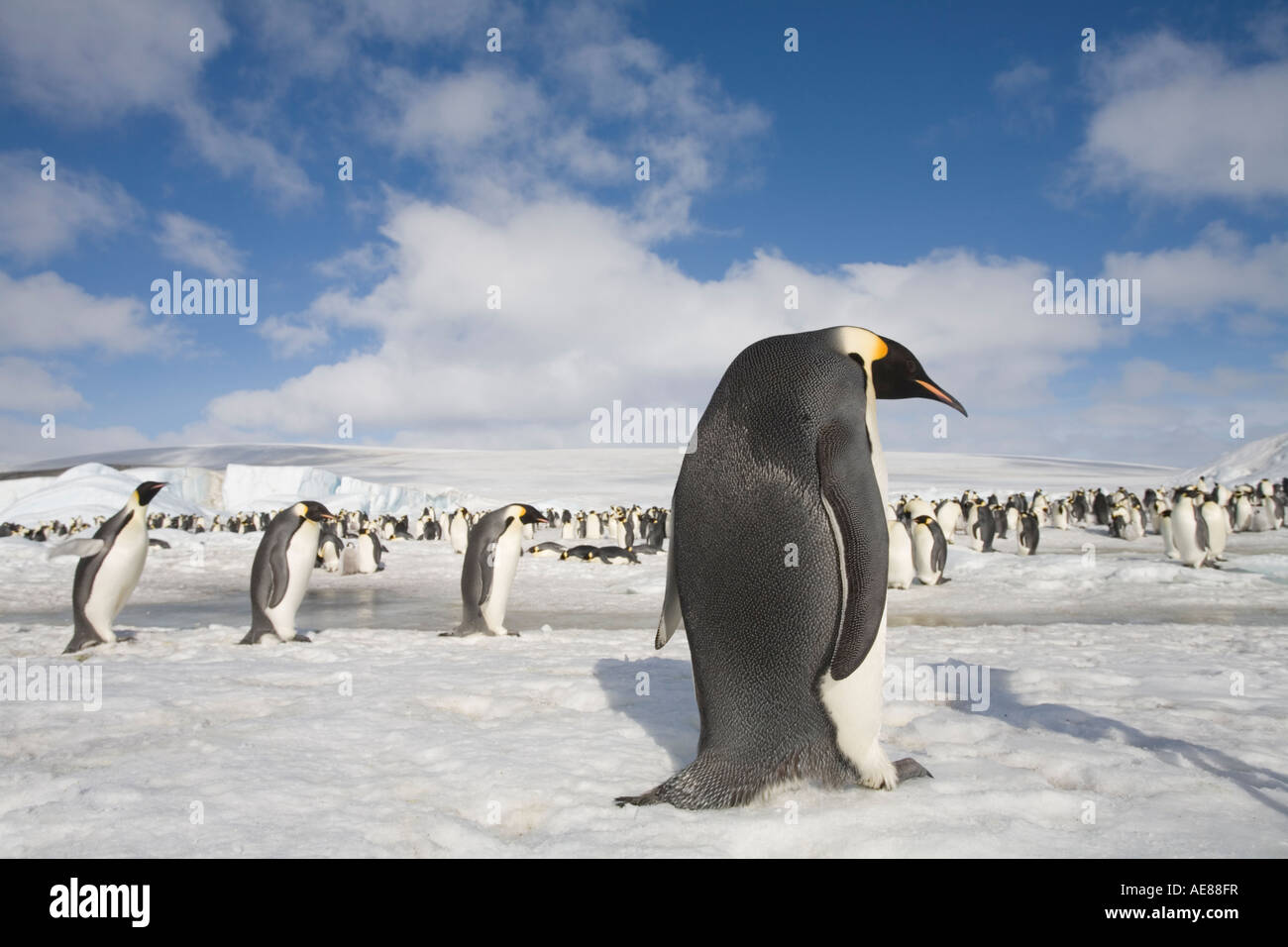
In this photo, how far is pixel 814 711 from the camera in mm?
2342

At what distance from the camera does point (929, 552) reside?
11375 mm

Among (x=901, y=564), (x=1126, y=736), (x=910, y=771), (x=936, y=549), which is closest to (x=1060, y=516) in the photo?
(x=936, y=549)

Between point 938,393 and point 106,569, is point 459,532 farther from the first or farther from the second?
point 938,393

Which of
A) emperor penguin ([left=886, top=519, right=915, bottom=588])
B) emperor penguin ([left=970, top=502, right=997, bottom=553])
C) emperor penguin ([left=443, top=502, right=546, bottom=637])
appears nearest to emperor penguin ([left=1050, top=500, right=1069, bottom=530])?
emperor penguin ([left=970, top=502, right=997, bottom=553])

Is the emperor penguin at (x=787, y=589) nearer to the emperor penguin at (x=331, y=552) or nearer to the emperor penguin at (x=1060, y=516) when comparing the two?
the emperor penguin at (x=331, y=552)

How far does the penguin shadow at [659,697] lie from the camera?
3008mm

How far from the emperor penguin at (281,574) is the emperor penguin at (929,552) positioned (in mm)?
8081

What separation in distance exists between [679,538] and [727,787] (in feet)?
2.39

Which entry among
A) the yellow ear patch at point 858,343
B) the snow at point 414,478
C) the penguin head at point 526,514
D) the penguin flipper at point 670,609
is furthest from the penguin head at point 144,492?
the snow at point 414,478

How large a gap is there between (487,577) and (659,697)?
138 inches

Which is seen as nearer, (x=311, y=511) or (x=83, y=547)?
(x=83, y=547)

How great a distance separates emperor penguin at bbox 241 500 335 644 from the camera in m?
6.43

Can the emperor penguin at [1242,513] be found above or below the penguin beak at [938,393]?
below
